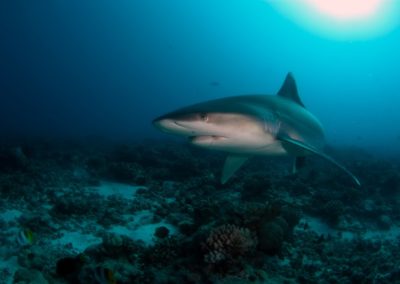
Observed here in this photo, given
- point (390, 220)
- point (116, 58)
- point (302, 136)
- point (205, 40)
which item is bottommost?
point (390, 220)

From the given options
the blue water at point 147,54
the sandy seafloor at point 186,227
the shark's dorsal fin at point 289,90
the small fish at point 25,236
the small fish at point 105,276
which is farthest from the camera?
the blue water at point 147,54

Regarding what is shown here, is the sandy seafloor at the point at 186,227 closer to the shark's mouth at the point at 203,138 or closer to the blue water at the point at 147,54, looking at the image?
the shark's mouth at the point at 203,138

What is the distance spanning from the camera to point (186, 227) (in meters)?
5.07

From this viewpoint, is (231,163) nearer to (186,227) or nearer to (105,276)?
(186,227)

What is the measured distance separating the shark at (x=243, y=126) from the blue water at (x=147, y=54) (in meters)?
87.7

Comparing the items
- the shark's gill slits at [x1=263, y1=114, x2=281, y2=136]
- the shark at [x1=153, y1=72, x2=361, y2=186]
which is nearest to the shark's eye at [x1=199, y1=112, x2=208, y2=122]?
the shark at [x1=153, y1=72, x2=361, y2=186]

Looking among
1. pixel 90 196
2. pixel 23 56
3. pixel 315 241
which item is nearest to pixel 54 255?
pixel 90 196

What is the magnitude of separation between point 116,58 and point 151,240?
166034 mm

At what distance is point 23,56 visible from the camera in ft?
424

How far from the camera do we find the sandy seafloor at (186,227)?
12.1ft

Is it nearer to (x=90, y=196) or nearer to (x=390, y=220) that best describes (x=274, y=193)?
(x=390, y=220)

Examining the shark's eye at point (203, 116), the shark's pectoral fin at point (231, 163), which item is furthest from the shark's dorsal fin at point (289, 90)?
the shark's eye at point (203, 116)

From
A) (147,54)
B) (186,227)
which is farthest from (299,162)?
(147,54)

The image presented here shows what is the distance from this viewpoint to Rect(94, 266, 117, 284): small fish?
284cm
